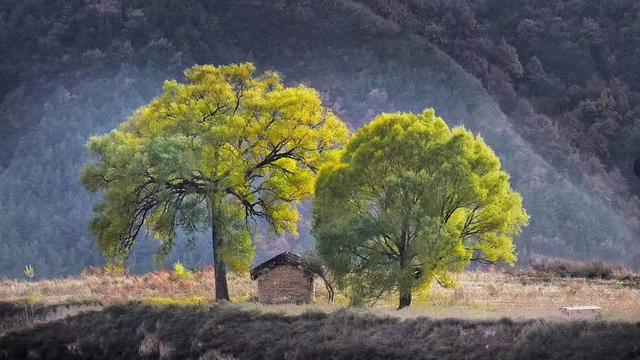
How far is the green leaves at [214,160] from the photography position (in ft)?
192

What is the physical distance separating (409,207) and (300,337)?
904 cm

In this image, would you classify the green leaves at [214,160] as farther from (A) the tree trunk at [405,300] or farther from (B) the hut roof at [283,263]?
(A) the tree trunk at [405,300]

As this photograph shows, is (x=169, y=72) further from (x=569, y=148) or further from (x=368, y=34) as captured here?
(x=569, y=148)

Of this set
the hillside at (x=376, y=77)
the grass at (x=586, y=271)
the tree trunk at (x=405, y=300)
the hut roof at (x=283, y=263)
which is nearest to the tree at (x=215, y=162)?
the hut roof at (x=283, y=263)

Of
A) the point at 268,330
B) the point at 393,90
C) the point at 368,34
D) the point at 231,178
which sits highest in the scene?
the point at 368,34

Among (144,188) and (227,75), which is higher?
(227,75)

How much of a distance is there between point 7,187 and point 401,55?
50218 mm

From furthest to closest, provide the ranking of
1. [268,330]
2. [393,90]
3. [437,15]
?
1. [437,15]
2. [393,90]
3. [268,330]

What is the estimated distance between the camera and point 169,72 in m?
131

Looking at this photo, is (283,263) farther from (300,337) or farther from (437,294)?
(437,294)

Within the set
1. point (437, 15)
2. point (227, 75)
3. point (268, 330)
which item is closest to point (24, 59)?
point (437, 15)

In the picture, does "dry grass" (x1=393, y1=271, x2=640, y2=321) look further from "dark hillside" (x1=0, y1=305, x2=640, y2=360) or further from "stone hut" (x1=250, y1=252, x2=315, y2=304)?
"stone hut" (x1=250, y1=252, x2=315, y2=304)

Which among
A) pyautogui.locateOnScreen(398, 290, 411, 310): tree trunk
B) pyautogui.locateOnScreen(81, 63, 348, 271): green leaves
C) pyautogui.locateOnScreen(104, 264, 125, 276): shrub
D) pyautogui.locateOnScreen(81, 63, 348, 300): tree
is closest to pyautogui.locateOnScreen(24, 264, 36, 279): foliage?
pyautogui.locateOnScreen(104, 264, 125, 276): shrub

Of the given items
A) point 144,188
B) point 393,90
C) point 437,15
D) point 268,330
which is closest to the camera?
point 268,330
